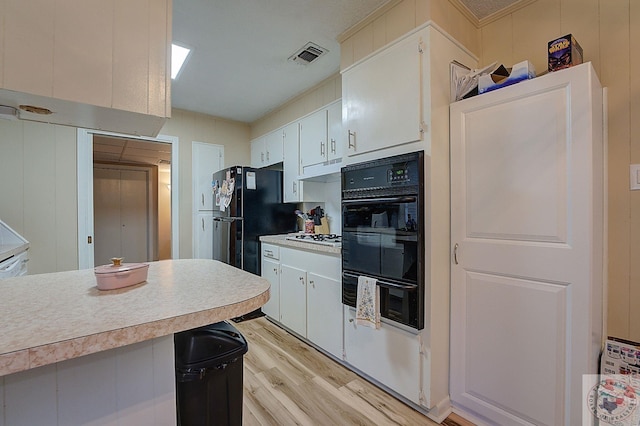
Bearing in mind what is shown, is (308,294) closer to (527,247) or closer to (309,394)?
(309,394)

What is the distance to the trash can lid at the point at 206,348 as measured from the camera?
37.3 inches

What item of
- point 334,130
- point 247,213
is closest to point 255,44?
point 334,130

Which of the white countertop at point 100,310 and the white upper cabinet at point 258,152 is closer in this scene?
the white countertop at point 100,310

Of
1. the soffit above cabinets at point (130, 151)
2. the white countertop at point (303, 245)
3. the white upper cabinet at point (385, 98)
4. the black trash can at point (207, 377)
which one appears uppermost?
the soffit above cabinets at point (130, 151)

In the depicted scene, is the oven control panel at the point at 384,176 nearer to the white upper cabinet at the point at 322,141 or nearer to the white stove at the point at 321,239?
the white stove at the point at 321,239

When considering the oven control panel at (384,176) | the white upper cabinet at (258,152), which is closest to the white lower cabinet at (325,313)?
the oven control panel at (384,176)

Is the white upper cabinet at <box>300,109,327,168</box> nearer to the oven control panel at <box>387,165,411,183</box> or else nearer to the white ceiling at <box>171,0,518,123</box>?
the white ceiling at <box>171,0,518,123</box>

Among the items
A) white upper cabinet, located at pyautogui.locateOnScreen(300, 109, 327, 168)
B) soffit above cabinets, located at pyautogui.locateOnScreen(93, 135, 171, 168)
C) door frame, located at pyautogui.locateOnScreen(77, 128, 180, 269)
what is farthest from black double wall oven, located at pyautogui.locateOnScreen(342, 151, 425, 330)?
soffit above cabinets, located at pyautogui.locateOnScreen(93, 135, 171, 168)

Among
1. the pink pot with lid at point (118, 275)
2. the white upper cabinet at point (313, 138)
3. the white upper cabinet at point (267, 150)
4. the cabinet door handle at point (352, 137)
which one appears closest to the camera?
the pink pot with lid at point (118, 275)

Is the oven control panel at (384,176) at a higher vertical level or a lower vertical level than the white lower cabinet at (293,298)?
higher

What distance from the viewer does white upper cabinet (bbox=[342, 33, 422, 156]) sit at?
1.61 metres

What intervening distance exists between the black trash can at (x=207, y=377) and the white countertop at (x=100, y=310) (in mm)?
202

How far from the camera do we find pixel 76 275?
1095 millimetres

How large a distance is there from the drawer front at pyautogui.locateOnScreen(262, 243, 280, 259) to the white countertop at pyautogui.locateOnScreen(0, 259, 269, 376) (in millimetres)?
1734
